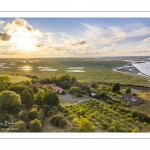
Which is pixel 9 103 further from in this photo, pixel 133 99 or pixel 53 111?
pixel 133 99

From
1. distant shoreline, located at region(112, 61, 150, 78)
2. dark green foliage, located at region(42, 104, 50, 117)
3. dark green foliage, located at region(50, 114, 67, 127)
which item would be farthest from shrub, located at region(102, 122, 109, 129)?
distant shoreline, located at region(112, 61, 150, 78)

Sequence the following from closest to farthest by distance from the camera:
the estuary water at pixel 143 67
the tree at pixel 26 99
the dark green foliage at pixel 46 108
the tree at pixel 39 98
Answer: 1. the dark green foliage at pixel 46 108
2. the tree at pixel 26 99
3. the tree at pixel 39 98
4. the estuary water at pixel 143 67

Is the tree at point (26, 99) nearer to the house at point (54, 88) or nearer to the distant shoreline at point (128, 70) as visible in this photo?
the house at point (54, 88)

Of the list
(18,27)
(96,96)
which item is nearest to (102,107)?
(96,96)

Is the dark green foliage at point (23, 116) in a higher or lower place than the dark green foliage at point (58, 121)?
higher

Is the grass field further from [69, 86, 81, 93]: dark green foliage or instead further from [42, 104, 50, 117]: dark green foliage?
[42, 104, 50, 117]: dark green foliage

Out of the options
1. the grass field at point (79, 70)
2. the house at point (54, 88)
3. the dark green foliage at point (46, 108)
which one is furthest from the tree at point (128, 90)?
the dark green foliage at point (46, 108)

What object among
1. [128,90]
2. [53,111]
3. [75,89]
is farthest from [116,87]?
[53,111]
